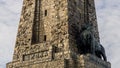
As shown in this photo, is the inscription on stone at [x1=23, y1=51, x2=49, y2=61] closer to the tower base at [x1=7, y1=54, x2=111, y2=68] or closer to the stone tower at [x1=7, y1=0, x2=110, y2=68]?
the stone tower at [x1=7, y1=0, x2=110, y2=68]

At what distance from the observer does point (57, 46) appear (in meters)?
23.2

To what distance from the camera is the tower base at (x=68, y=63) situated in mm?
21734

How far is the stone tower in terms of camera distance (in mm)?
Result: 22359

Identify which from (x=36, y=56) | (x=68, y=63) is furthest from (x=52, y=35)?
(x=68, y=63)

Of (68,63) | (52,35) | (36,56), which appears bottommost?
(68,63)

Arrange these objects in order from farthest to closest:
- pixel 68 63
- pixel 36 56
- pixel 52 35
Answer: pixel 52 35 → pixel 36 56 → pixel 68 63

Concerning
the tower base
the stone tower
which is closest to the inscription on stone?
the stone tower

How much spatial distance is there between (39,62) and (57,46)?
165cm

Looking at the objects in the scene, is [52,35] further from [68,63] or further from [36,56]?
[68,63]

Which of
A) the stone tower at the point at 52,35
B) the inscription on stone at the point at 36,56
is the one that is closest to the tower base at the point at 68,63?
the stone tower at the point at 52,35

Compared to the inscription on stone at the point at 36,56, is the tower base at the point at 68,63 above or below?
below

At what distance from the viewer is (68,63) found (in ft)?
71.3

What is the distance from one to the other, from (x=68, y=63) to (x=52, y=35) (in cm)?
300

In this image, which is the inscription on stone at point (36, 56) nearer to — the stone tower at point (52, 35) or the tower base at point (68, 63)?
the stone tower at point (52, 35)
